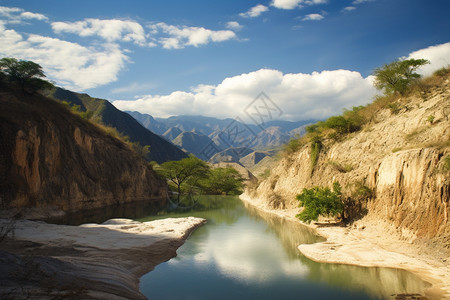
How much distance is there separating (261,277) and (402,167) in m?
10.5

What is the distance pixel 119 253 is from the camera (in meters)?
11.9

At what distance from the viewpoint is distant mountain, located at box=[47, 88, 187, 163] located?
11012 cm

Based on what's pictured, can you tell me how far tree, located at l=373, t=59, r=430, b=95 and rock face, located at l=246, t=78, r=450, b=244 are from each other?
2482 mm

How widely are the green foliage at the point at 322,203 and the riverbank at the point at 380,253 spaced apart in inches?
67.1

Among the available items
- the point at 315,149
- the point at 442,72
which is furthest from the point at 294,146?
the point at 442,72

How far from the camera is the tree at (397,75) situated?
2469cm

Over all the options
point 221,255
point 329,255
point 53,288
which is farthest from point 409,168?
point 53,288

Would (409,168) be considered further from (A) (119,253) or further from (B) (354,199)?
(A) (119,253)

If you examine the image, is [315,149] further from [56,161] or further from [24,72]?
[24,72]

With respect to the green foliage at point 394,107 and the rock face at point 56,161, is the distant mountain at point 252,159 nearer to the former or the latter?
the rock face at point 56,161

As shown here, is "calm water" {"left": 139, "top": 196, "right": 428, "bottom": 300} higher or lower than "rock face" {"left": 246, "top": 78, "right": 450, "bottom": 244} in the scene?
lower

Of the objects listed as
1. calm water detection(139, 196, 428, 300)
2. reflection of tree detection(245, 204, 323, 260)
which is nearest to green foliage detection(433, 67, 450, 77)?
reflection of tree detection(245, 204, 323, 260)

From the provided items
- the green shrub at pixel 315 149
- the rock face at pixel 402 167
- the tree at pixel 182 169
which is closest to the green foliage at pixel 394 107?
the rock face at pixel 402 167

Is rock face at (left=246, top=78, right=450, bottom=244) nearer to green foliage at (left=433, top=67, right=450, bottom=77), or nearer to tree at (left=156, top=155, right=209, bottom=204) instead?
green foliage at (left=433, top=67, right=450, bottom=77)
